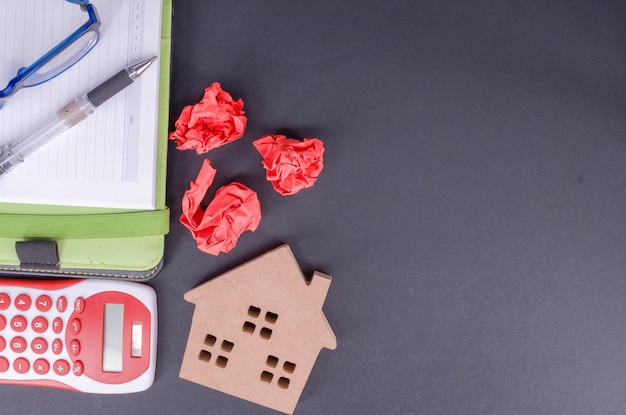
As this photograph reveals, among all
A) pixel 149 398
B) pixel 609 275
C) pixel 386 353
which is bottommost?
pixel 149 398

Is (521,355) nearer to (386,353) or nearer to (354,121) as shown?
(386,353)

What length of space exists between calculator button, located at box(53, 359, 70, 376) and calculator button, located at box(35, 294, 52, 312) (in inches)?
2.1

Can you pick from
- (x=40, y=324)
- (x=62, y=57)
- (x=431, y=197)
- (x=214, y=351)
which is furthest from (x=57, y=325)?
(x=431, y=197)

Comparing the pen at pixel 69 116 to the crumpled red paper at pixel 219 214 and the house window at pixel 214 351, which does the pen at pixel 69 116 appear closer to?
the crumpled red paper at pixel 219 214

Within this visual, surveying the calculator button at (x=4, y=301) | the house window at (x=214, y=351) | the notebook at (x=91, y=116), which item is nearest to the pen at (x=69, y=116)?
the notebook at (x=91, y=116)

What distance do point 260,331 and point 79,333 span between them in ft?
0.57

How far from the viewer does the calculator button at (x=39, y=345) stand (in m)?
0.56

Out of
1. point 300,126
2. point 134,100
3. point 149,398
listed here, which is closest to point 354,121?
point 300,126

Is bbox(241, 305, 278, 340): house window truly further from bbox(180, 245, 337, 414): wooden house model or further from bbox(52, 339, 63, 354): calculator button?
bbox(52, 339, 63, 354): calculator button

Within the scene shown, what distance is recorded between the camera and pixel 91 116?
1.73 ft

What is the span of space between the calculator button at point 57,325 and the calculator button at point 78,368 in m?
0.03

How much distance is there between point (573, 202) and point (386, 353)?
236 mm

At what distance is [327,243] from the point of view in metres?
0.57

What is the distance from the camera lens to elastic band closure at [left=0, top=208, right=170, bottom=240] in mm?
537
